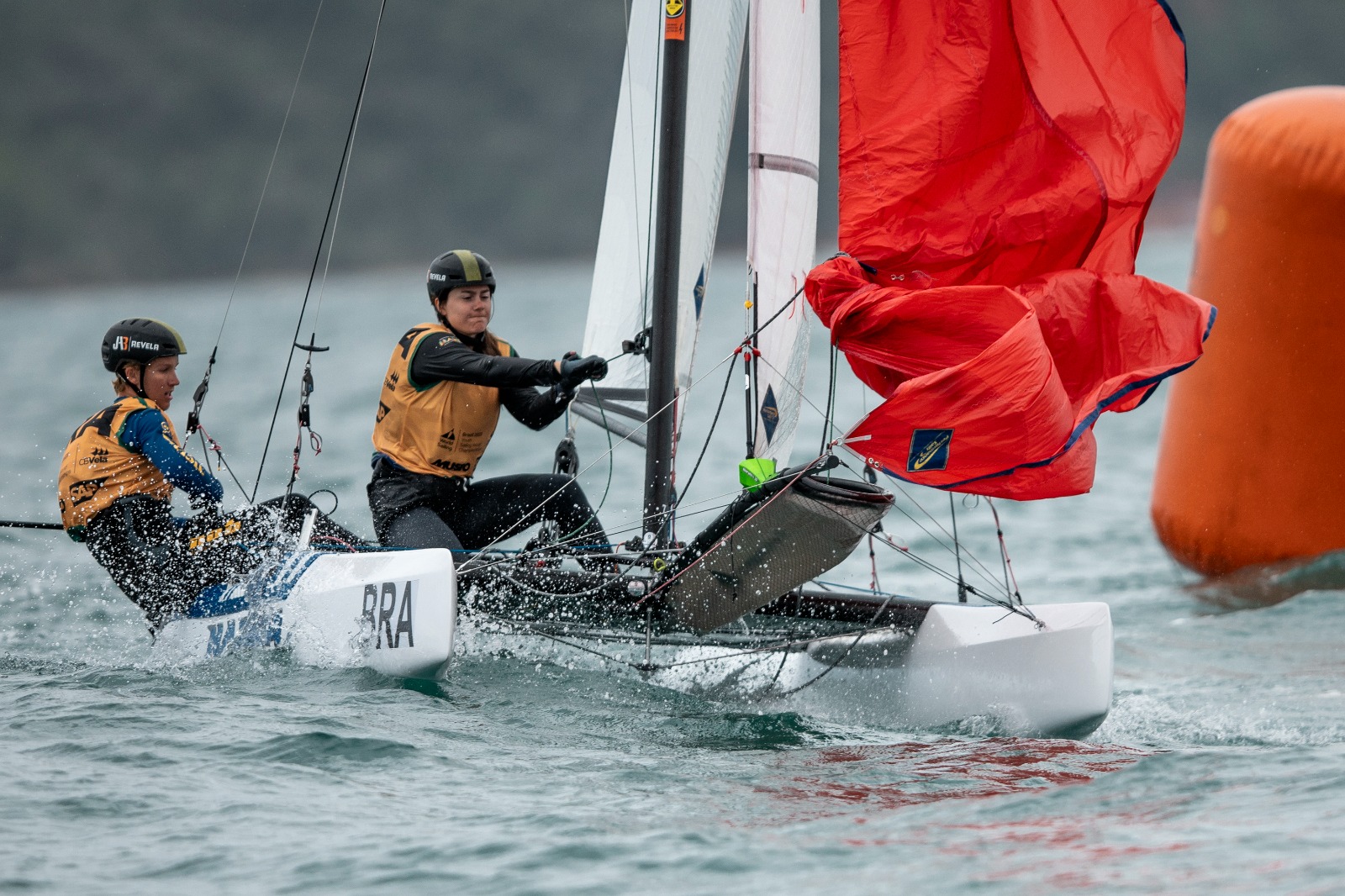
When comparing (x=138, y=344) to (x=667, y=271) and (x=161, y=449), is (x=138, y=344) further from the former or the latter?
(x=667, y=271)

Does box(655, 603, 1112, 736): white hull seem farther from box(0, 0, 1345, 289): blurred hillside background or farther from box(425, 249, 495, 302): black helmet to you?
box(0, 0, 1345, 289): blurred hillside background

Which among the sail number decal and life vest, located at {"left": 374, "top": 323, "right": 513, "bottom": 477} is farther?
life vest, located at {"left": 374, "top": 323, "right": 513, "bottom": 477}

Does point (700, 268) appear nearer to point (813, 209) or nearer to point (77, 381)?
point (813, 209)

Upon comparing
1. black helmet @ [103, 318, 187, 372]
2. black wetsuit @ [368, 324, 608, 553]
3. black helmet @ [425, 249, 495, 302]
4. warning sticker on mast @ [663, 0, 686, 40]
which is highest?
warning sticker on mast @ [663, 0, 686, 40]

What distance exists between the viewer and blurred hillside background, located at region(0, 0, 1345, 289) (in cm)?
3641

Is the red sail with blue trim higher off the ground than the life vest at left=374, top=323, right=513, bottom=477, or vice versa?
the red sail with blue trim

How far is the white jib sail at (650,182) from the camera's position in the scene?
4.25 meters

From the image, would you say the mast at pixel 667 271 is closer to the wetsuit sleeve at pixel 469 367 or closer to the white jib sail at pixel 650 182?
the white jib sail at pixel 650 182

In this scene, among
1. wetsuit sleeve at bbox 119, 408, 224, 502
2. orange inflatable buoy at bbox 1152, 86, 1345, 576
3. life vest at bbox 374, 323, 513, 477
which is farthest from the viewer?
orange inflatable buoy at bbox 1152, 86, 1345, 576

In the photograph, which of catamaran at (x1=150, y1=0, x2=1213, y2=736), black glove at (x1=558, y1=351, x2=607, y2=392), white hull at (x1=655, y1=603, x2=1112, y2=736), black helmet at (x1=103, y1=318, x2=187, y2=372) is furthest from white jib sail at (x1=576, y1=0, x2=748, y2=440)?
black helmet at (x1=103, y1=318, x2=187, y2=372)

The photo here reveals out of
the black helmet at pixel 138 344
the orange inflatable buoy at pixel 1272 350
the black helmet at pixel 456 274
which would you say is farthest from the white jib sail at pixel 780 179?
the orange inflatable buoy at pixel 1272 350

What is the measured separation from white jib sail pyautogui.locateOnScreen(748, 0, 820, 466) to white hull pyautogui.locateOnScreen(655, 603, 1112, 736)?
65 centimetres

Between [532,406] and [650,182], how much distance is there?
0.93 m

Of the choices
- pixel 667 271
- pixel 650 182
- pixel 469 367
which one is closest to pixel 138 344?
pixel 469 367
